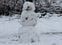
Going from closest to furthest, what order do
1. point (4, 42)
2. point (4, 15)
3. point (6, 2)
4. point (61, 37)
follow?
1. point (4, 42)
2. point (61, 37)
3. point (4, 15)
4. point (6, 2)

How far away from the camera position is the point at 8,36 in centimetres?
502

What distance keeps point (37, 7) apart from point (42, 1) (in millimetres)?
1186

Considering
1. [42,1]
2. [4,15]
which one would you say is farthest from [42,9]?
[4,15]

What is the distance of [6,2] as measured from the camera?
364 inches

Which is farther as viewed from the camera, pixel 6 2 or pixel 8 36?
pixel 6 2

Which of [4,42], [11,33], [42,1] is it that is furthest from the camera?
[42,1]

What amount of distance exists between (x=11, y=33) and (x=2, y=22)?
1861 mm

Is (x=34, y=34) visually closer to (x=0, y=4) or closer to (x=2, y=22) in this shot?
(x=2, y=22)

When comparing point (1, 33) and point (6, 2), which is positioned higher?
point (6, 2)

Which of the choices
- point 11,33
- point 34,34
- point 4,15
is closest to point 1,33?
point 11,33

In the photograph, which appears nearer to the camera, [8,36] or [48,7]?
[8,36]

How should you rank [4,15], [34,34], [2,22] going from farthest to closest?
[4,15], [2,22], [34,34]

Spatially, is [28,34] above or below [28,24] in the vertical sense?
below

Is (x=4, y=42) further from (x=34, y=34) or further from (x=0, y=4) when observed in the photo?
(x=0, y=4)
